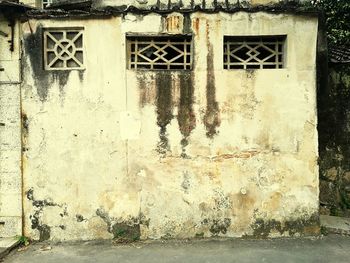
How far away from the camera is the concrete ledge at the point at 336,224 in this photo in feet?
22.4

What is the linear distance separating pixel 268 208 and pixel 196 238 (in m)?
1.20

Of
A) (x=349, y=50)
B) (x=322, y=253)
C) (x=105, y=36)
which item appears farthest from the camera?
(x=349, y=50)

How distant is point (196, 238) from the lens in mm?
6535

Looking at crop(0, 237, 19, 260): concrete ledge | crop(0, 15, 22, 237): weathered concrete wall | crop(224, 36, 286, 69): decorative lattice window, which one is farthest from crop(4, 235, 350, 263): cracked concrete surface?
crop(224, 36, 286, 69): decorative lattice window

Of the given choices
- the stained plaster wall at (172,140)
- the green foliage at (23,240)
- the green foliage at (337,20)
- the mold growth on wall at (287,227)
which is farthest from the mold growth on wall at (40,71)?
the green foliage at (337,20)

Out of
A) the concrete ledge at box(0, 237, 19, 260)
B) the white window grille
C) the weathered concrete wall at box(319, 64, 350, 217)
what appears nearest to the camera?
the concrete ledge at box(0, 237, 19, 260)

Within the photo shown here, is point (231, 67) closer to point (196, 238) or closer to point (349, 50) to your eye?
point (196, 238)

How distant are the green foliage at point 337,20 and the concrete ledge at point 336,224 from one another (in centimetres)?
483

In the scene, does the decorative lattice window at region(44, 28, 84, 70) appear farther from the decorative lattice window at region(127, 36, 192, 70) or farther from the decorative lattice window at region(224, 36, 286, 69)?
the decorative lattice window at region(224, 36, 286, 69)

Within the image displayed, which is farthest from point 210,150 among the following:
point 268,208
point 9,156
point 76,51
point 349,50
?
point 349,50

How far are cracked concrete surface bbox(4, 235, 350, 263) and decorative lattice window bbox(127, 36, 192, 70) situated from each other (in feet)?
8.95

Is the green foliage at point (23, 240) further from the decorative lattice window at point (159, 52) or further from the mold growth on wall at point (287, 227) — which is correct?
the mold growth on wall at point (287, 227)

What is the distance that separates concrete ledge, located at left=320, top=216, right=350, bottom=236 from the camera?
6.84m

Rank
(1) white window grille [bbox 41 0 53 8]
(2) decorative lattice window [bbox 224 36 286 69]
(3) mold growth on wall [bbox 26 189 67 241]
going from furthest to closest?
(1) white window grille [bbox 41 0 53 8], (2) decorative lattice window [bbox 224 36 286 69], (3) mold growth on wall [bbox 26 189 67 241]
